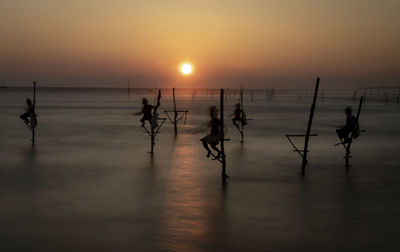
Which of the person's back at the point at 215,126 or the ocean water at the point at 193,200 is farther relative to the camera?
the person's back at the point at 215,126

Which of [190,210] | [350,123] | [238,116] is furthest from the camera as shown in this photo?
[238,116]

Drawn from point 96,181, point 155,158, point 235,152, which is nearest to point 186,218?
point 96,181

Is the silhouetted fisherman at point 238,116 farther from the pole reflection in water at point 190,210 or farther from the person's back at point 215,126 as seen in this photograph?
the person's back at point 215,126

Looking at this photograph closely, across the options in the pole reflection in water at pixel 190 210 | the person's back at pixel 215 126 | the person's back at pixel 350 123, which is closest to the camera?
the pole reflection in water at pixel 190 210

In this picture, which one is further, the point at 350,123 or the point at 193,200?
the point at 350,123

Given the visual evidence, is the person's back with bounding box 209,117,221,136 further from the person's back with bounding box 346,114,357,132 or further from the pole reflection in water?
the person's back with bounding box 346,114,357,132

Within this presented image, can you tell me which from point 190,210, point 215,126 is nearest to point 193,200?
point 190,210

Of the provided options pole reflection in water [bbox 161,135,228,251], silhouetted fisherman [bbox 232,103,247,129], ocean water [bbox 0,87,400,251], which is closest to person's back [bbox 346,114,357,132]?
ocean water [bbox 0,87,400,251]

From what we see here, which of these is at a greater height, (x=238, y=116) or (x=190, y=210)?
(x=238, y=116)

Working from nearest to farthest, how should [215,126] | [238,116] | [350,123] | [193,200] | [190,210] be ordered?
[190,210]
[193,200]
[215,126]
[350,123]
[238,116]

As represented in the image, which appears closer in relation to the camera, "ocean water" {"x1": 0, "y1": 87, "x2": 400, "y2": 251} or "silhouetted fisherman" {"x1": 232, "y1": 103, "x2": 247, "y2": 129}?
"ocean water" {"x1": 0, "y1": 87, "x2": 400, "y2": 251}

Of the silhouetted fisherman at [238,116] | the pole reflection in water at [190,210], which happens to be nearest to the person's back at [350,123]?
the pole reflection in water at [190,210]

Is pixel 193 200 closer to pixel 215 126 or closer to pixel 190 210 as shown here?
pixel 190 210

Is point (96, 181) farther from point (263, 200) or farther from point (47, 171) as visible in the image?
point (263, 200)
